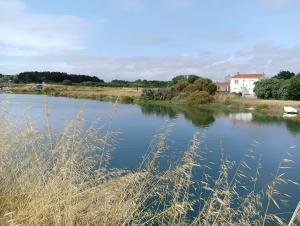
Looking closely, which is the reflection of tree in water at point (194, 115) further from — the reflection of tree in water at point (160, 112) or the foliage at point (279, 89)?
the foliage at point (279, 89)

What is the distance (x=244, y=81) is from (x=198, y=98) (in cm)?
3019

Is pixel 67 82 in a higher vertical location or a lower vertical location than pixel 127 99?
higher

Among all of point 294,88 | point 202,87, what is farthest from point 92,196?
point 202,87

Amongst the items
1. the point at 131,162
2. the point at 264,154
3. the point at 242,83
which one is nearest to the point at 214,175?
the point at 131,162

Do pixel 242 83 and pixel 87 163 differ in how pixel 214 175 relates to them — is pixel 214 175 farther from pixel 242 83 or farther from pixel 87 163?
pixel 242 83

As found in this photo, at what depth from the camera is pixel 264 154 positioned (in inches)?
704

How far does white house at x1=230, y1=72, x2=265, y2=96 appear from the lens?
79188 millimetres

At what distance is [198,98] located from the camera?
5484 centimetres

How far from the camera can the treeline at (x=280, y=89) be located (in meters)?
52.0

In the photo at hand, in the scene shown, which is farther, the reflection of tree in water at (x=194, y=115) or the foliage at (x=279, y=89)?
the foliage at (x=279, y=89)

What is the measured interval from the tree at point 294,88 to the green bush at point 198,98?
11810 millimetres

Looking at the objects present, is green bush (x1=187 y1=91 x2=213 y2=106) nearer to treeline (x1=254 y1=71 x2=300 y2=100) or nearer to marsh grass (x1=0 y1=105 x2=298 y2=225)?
treeline (x1=254 y1=71 x2=300 y2=100)

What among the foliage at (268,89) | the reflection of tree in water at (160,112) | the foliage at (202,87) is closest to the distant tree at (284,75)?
the foliage at (268,89)

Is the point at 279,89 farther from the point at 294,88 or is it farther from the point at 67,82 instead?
the point at 67,82
